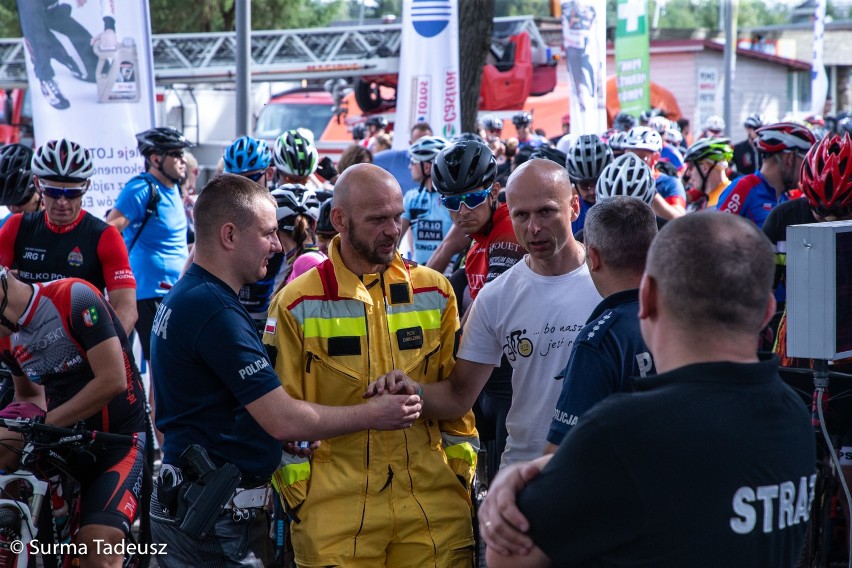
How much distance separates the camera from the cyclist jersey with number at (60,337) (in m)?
4.73

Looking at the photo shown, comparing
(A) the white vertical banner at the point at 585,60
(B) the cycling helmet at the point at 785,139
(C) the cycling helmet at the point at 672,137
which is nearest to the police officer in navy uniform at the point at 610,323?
(B) the cycling helmet at the point at 785,139

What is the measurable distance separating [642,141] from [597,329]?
7234mm

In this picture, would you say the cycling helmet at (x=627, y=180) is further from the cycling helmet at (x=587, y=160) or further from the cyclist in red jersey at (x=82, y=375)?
the cyclist in red jersey at (x=82, y=375)

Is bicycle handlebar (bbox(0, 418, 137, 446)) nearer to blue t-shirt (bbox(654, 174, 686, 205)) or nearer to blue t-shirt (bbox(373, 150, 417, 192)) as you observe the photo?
blue t-shirt (bbox(654, 174, 686, 205))

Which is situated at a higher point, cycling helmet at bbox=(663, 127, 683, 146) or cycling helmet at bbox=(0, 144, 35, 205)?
cycling helmet at bbox=(0, 144, 35, 205)

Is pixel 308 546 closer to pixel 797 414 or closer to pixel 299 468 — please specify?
pixel 299 468

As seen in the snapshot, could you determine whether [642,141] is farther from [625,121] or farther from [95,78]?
[625,121]

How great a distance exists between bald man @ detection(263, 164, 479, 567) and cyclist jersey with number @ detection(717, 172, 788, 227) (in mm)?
4800

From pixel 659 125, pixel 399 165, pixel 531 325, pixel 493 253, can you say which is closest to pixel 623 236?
pixel 531 325

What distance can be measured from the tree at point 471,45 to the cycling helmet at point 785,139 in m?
6.85

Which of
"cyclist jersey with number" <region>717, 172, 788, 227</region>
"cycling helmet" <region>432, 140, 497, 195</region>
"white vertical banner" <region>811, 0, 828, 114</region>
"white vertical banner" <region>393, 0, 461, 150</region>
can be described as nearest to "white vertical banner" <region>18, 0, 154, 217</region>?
"white vertical banner" <region>393, 0, 461, 150</region>

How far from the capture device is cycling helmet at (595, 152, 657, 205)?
251 inches

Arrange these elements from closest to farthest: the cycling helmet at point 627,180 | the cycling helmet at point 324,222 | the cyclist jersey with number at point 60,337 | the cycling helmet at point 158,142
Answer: the cyclist jersey with number at point 60,337 < the cycling helmet at point 627,180 < the cycling helmet at point 324,222 < the cycling helmet at point 158,142

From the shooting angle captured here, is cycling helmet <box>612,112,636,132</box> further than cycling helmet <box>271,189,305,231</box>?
Yes
